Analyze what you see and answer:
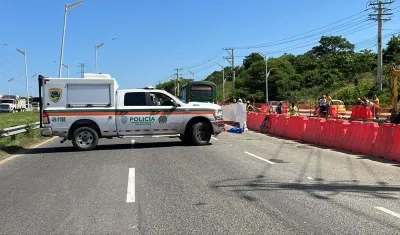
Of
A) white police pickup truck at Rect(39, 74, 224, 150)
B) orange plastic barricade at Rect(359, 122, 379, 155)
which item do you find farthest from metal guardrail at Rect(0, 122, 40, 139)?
orange plastic barricade at Rect(359, 122, 379, 155)

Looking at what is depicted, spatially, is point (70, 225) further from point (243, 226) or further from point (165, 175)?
point (165, 175)

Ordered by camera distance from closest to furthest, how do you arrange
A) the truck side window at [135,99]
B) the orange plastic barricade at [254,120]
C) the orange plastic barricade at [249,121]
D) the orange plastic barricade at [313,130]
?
1. the truck side window at [135,99]
2. the orange plastic barricade at [313,130]
3. the orange plastic barricade at [254,120]
4. the orange plastic barricade at [249,121]

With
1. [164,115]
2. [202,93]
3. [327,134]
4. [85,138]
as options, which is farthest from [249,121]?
[85,138]

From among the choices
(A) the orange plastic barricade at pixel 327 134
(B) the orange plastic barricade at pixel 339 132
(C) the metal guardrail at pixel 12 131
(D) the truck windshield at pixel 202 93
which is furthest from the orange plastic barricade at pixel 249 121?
(C) the metal guardrail at pixel 12 131

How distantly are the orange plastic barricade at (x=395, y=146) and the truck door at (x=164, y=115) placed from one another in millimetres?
7026

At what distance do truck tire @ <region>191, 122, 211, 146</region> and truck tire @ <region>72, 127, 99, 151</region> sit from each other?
3.34 m

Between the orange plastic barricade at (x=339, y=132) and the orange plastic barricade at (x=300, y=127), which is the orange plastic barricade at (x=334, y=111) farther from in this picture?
the orange plastic barricade at (x=339, y=132)

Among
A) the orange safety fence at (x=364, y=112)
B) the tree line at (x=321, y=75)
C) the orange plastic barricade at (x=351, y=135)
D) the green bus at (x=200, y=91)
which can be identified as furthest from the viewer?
the tree line at (x=321, y=75)

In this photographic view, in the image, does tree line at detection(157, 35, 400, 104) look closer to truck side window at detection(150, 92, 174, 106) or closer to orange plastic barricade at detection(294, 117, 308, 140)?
orange plastic barricade at detection(294, 117, 308, 140)

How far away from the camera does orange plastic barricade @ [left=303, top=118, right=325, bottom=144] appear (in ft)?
56.1

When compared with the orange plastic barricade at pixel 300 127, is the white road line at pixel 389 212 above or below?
below

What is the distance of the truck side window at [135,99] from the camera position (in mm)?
15734

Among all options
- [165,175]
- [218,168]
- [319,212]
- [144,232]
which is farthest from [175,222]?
[218,168]

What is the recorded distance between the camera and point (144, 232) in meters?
5.72
